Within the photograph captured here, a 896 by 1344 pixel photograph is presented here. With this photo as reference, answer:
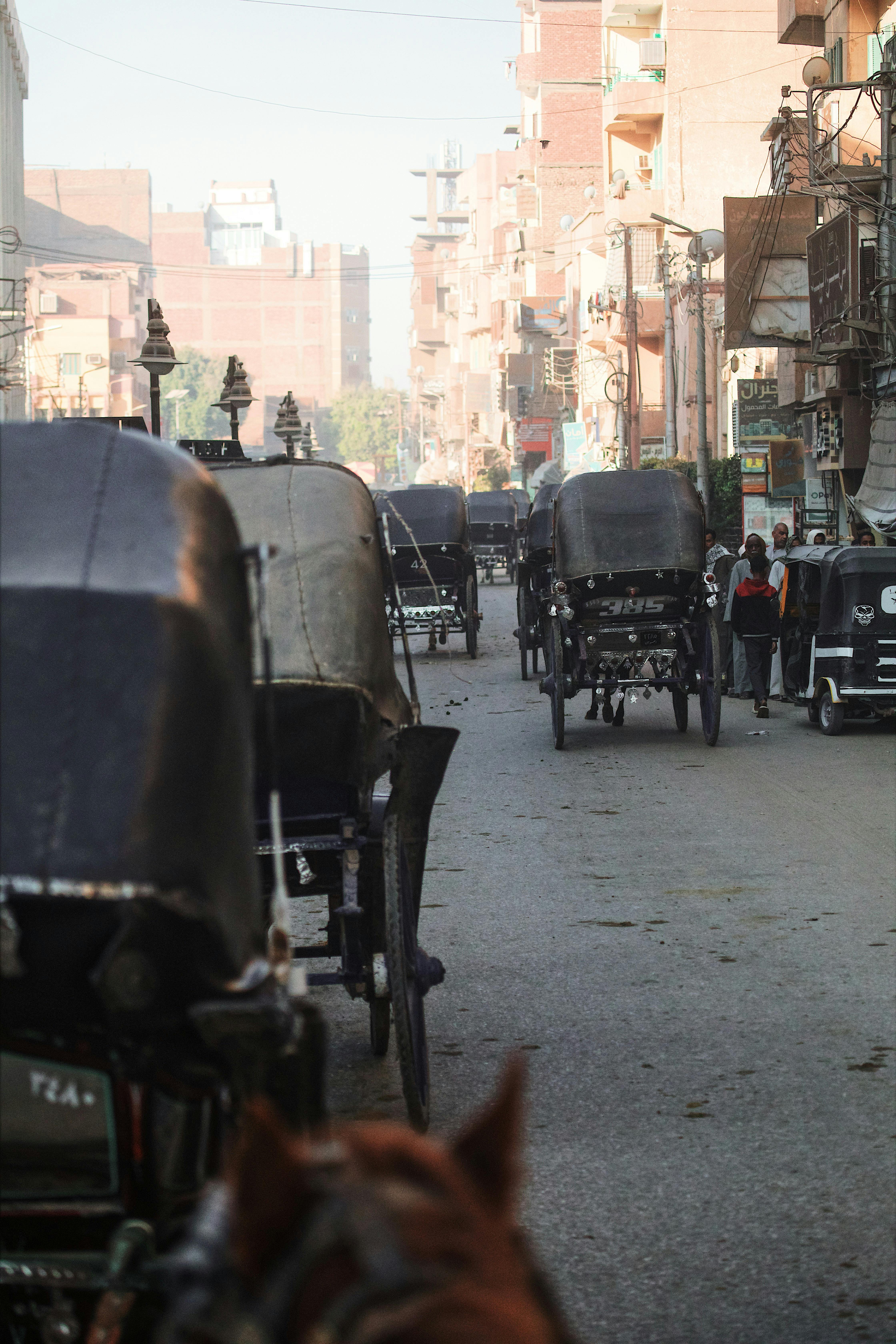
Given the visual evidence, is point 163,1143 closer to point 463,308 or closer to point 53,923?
point 53,923

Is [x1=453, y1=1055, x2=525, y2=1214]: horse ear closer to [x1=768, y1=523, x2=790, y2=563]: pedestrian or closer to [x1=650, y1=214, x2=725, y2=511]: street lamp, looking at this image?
[x1=768, y1=523, x2=790, y2=563]: pedestrian

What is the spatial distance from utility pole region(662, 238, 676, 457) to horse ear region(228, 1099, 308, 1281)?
4243 centimetres

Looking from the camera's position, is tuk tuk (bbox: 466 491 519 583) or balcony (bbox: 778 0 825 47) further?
tuk tuk (bbox: 466 491 519 583)

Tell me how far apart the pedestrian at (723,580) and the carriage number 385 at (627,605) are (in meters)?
1.92

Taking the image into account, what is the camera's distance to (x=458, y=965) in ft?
23.5

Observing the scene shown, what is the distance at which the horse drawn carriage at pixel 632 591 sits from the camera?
48.5ft

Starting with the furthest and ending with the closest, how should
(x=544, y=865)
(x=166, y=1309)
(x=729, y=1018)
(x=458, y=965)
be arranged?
(x=544, y=865)
(x=458, y=965)
(x=729, y=1018)
(x=166, y=1309)

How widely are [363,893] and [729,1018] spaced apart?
1.72 metres

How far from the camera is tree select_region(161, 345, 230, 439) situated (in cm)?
16388

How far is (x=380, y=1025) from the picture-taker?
572cm

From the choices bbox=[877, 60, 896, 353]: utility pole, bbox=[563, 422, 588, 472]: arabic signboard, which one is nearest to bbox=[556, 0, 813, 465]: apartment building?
bbox=[563, 422, 588, 472]: arabic signboard

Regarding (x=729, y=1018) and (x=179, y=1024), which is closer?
(x=179, y=1024)

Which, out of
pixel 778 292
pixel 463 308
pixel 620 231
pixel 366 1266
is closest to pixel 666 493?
pixel 366 1266

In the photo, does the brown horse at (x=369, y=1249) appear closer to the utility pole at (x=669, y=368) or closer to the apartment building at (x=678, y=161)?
the utility pole at (x=669, y=368)
